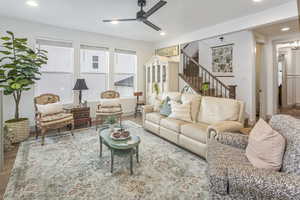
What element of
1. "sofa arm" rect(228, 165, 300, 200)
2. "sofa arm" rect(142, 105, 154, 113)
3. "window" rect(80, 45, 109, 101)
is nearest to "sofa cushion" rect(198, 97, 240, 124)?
"sofa arm" rect(142, 105, 154, 113)

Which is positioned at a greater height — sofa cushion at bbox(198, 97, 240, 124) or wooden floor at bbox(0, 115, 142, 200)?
sofa cushion at bbox(198, 97, 240, 124)

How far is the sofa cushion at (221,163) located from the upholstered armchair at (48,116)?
3163mm

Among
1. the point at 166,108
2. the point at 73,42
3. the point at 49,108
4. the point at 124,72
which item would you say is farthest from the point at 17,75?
the point at 166,108

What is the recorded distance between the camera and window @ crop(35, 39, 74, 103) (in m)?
4.29

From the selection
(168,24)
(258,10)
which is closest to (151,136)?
(168,24)

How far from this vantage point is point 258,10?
329cm

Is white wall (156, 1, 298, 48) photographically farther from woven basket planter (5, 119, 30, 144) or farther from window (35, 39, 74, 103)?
woven basket planter (5, 119, 30, 144)

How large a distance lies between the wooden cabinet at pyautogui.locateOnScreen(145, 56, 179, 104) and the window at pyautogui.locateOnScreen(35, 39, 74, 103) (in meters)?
2.61

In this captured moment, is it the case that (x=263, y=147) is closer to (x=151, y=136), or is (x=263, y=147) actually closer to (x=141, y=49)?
(x=151, y=136)

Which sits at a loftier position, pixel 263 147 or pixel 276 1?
pixel 276 1

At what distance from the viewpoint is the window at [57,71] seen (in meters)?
4.29

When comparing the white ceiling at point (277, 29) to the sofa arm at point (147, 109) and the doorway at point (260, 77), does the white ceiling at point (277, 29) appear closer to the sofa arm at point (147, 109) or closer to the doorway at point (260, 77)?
the doorway at point (260, 77)

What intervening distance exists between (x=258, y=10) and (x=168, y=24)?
6.67ft

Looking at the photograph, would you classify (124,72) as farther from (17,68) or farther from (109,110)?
(17,68)
